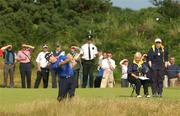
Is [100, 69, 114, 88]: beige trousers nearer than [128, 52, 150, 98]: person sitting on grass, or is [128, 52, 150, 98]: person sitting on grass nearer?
[128, 52, 150, 98]: person sitting on grass

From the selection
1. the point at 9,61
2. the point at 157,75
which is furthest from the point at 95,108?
the point at 9,61

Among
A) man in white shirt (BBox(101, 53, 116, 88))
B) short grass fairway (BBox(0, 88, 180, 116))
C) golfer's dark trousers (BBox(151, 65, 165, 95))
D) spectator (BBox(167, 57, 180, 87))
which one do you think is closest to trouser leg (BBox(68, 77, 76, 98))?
short grass fairway (BBox(0, 88, 180, 116))

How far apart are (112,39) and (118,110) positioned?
82.0ft

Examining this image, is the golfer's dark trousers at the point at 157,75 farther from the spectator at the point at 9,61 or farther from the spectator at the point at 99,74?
the spectator at the point at 9,61

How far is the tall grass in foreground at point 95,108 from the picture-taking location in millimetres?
15195

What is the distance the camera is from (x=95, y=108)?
615 inches

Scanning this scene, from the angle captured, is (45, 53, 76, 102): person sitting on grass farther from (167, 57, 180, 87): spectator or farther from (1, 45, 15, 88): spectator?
(167, 57, 180, 87): spectator

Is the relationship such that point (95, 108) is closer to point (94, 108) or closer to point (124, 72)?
point (94, 108)

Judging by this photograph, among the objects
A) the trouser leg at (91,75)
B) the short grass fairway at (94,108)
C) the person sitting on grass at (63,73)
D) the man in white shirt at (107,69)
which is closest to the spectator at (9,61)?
the trouser leg at (91,75)

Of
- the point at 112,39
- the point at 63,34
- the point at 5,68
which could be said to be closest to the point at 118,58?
the point at 112,39

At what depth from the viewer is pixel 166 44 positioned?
38.3m

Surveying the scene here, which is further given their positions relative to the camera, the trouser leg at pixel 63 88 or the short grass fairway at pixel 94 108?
the trouser leg at pixel 63 88

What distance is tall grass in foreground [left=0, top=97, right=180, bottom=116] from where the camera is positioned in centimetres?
1520

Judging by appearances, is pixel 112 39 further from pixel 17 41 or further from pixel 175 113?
pixel 175 113
